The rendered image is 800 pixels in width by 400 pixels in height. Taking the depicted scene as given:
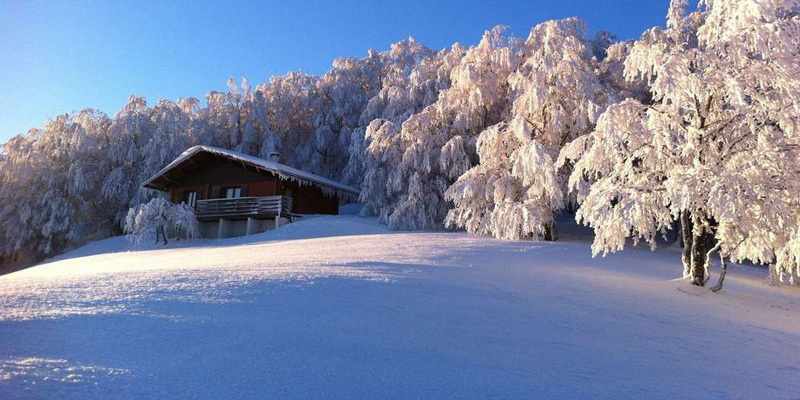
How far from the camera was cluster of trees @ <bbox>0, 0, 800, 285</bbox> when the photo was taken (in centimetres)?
855

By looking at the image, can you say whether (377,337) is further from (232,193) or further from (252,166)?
(232,193)

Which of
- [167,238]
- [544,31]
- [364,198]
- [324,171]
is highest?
[544,31]

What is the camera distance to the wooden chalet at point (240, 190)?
964 inches

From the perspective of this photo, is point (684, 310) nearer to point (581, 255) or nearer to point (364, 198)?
point (581, 255)

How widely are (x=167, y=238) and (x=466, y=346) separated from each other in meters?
21.5

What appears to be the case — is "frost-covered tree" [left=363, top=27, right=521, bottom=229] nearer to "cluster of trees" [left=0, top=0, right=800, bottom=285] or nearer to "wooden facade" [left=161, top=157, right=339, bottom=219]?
"cluster of trees" [left=0, top=0, right=800, bottom=285]

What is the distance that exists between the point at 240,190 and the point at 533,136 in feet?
54.3

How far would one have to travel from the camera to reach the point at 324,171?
35062 millimetres

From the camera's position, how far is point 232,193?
2734 centimetres

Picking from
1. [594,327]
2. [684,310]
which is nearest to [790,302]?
[684,310]

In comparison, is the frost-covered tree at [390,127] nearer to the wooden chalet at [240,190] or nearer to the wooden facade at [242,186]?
the wooden chalet at [240,190]

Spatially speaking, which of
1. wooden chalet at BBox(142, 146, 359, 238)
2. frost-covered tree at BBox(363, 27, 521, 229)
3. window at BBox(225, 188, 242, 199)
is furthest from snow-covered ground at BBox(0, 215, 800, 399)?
window at BBox(225, 188, 242, 199)

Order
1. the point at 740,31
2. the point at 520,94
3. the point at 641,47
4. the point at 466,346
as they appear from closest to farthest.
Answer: the point at 466,346, the point at 740,31, the point at 641,47, the point at 520,94

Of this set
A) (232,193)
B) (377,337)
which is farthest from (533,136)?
(232,193)
